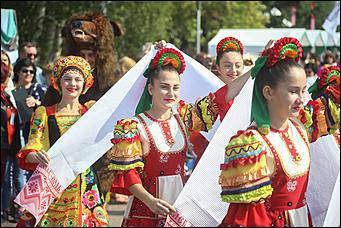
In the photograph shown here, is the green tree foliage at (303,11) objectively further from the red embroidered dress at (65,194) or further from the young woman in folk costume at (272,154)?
the young woman in folk costume at (272,154)

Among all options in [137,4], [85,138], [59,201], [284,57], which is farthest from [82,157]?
[137,4]

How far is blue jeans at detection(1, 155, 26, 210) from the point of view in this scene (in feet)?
24.8

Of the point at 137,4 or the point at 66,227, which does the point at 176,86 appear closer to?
the point at 66,227

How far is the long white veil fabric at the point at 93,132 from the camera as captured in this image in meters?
4.74

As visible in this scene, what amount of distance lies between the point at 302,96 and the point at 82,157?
1.93 m

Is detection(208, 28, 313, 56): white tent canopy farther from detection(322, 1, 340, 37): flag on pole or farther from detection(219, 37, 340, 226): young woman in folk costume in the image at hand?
detection(219, 37, 340, 226): young woman in folk costume

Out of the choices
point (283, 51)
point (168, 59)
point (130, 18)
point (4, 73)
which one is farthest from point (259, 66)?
point (130, 18)

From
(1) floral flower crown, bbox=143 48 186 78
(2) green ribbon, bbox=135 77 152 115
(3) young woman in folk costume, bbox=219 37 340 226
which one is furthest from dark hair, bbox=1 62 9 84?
(3) young woman in folk costume, bbox=219 37 340 226

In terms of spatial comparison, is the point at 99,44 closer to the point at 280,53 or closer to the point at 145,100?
the point at 145,100

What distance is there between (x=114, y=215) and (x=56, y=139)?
2.54m

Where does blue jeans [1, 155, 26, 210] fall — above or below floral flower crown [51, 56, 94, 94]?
below

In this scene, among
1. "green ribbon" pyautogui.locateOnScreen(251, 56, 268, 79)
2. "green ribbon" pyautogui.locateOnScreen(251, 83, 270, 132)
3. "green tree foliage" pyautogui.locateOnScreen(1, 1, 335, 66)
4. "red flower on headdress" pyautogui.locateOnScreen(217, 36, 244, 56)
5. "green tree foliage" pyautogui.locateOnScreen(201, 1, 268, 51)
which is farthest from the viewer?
"green tree foliage" pyautogui.locateOnScreen(201, 1, 268, 51)

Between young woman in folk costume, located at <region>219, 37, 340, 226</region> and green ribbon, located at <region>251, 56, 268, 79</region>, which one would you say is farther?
green ribbon, located at <region>251, 56, 268, 79</region>

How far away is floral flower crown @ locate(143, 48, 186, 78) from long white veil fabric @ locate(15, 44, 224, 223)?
0.98 ft
